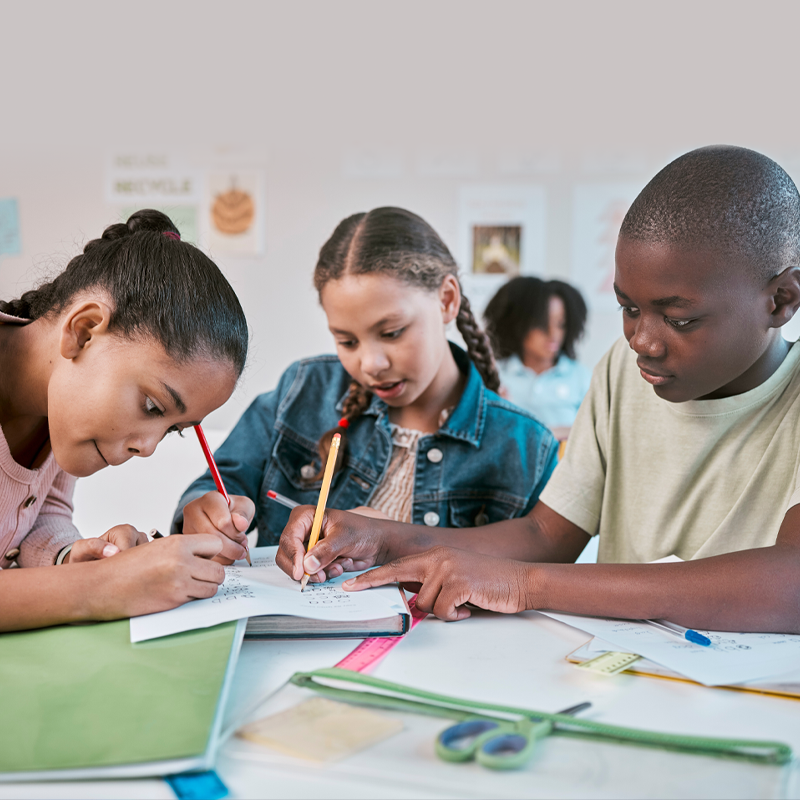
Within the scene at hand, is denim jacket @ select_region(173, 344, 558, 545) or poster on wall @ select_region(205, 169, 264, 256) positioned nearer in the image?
denim jacket @ select_region(173, 344, 558, 545)

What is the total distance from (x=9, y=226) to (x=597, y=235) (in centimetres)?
267

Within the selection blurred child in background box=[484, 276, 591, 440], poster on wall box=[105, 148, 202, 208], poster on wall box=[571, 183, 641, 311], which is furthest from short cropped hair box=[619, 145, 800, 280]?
poster on wall box=[105, 148, 202, 208]

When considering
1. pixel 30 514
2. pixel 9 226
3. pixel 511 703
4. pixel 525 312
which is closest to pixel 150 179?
pixel 9 226

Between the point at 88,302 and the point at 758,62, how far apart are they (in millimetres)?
2584

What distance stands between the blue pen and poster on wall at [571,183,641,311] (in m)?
2.77

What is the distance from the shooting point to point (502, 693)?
58 cm

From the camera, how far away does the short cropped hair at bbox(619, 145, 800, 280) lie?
2.81ft

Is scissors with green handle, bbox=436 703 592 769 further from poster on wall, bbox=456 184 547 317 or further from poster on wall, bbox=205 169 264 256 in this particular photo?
poster on wall, bbox=205 169 264 256

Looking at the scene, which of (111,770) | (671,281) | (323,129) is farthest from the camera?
(323,129)

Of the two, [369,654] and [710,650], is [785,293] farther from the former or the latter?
[369,654]

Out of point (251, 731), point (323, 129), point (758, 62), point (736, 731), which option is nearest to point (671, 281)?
point (736, 731)

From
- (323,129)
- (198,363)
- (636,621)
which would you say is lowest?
(636,621)

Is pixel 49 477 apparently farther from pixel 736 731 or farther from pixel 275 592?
pixel 736 731

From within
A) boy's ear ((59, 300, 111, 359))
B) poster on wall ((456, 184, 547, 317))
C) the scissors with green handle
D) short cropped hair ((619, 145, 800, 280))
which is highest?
poster on wall ((456, 184, 547, 317))
